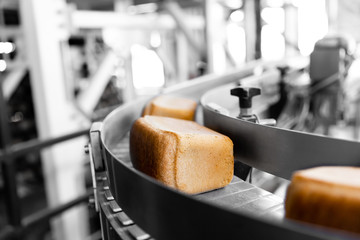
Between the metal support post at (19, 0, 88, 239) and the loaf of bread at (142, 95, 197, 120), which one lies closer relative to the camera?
the loaf of bread at (142, 95, 197, 120)

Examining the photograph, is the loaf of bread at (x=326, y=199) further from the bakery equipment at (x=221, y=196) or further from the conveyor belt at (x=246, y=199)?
the conveyor belt at (x=246, y=199)

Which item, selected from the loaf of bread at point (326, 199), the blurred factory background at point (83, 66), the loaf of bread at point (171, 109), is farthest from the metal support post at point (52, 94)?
the loaf of bread at point (326, 199)

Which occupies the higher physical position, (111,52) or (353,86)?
(111,52)

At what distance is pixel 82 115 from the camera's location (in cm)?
168

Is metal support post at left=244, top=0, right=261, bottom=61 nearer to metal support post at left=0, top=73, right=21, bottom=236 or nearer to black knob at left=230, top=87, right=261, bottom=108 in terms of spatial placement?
metal support post at left=0, top=73, right=21, bottom=236

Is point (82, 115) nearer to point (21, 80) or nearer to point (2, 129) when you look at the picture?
point (2, 129)

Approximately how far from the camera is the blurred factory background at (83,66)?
4.83 ft

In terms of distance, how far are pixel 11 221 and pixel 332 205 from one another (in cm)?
131

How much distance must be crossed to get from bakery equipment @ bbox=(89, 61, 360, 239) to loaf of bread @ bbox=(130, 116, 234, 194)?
3cm

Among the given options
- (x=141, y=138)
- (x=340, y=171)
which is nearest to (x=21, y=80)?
(x=141, y=138)

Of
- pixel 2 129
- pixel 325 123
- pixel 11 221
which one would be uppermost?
A: pixel 2 129

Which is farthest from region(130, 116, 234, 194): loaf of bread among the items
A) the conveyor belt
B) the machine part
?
the machine part

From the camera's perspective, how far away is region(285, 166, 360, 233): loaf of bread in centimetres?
30

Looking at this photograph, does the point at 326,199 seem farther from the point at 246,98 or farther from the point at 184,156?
the point at 246,98
